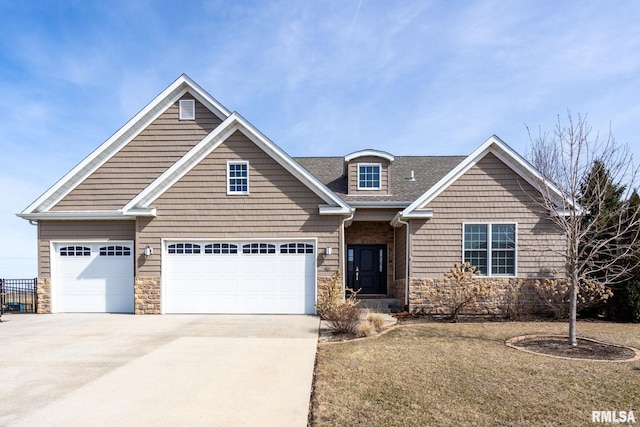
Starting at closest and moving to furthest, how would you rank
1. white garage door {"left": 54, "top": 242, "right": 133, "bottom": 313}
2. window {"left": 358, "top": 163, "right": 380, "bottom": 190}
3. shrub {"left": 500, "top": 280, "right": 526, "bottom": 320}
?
shrub {"left": 500, "top": 280, "right": 526, "bottom": 320}, white garage door {"left": 54, "top": 242, "right": 133, "bottom": 313}, window {"left": 358, "top": 163, "right": 380, "bottom": 190}

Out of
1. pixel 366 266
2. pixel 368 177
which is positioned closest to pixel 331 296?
pixel 366 266

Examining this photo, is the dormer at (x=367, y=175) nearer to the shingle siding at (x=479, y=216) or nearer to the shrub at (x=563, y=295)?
the shingle siding at (x=479, y=216)

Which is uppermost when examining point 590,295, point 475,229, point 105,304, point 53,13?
point 53,13

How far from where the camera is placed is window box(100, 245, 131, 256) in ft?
44.6

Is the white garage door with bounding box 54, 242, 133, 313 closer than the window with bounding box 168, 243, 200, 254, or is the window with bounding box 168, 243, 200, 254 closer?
the window with bounding box 168, 243, 200, 254

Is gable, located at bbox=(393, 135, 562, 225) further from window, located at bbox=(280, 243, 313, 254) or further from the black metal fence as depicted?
the black metal fence

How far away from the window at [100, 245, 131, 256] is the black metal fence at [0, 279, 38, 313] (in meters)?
2.66

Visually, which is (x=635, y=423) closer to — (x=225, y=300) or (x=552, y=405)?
(x=552, y=405)

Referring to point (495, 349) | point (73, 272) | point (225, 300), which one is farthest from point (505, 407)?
point (73, 272)

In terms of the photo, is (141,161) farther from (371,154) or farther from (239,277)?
(371,154)

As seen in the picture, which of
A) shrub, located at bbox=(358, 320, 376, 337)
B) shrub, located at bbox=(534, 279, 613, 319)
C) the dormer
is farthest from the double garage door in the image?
shrub, located at bbox=(534, 279, 613, 319)

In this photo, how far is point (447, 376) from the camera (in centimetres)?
627

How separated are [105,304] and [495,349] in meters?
12.4

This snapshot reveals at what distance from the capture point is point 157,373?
6.56 metres
